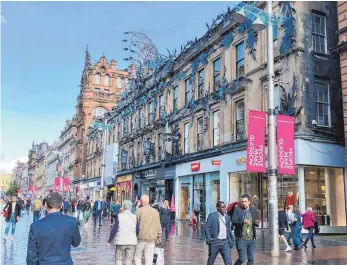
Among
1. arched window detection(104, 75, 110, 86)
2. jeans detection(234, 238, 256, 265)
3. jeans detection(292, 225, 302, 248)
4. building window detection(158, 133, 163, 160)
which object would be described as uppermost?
arched window detection(104, 75, 110, 86)

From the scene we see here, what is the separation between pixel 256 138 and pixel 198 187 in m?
14.0

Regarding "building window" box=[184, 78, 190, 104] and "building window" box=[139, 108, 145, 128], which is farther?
"building window" box=[139, 108, 145, 128]

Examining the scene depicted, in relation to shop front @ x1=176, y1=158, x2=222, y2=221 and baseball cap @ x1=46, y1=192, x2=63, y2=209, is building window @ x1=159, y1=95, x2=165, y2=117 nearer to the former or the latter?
shop front @ x1=176, y1=158, x2=222, y2=221

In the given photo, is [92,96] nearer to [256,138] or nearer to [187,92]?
[187,92]

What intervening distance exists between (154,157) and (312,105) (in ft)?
60.0

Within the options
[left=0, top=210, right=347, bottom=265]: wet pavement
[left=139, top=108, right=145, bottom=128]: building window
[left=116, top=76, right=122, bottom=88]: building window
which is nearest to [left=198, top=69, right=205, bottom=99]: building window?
[left=139, top=108, right=145, bottom=128]: building window

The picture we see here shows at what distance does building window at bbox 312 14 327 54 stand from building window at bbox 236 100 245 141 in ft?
17.2

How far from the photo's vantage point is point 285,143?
1634cm

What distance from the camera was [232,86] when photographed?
25.0 m

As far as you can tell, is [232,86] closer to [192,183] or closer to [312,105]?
[312,105]

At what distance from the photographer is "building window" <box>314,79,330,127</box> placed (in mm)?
20891

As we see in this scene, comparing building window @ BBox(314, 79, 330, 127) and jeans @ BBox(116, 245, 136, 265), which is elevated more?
building window @ BBox(314, 79, 330, 127)

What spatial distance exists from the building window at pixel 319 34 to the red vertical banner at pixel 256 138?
818 cm

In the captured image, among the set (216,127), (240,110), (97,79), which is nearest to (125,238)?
(240,110)
